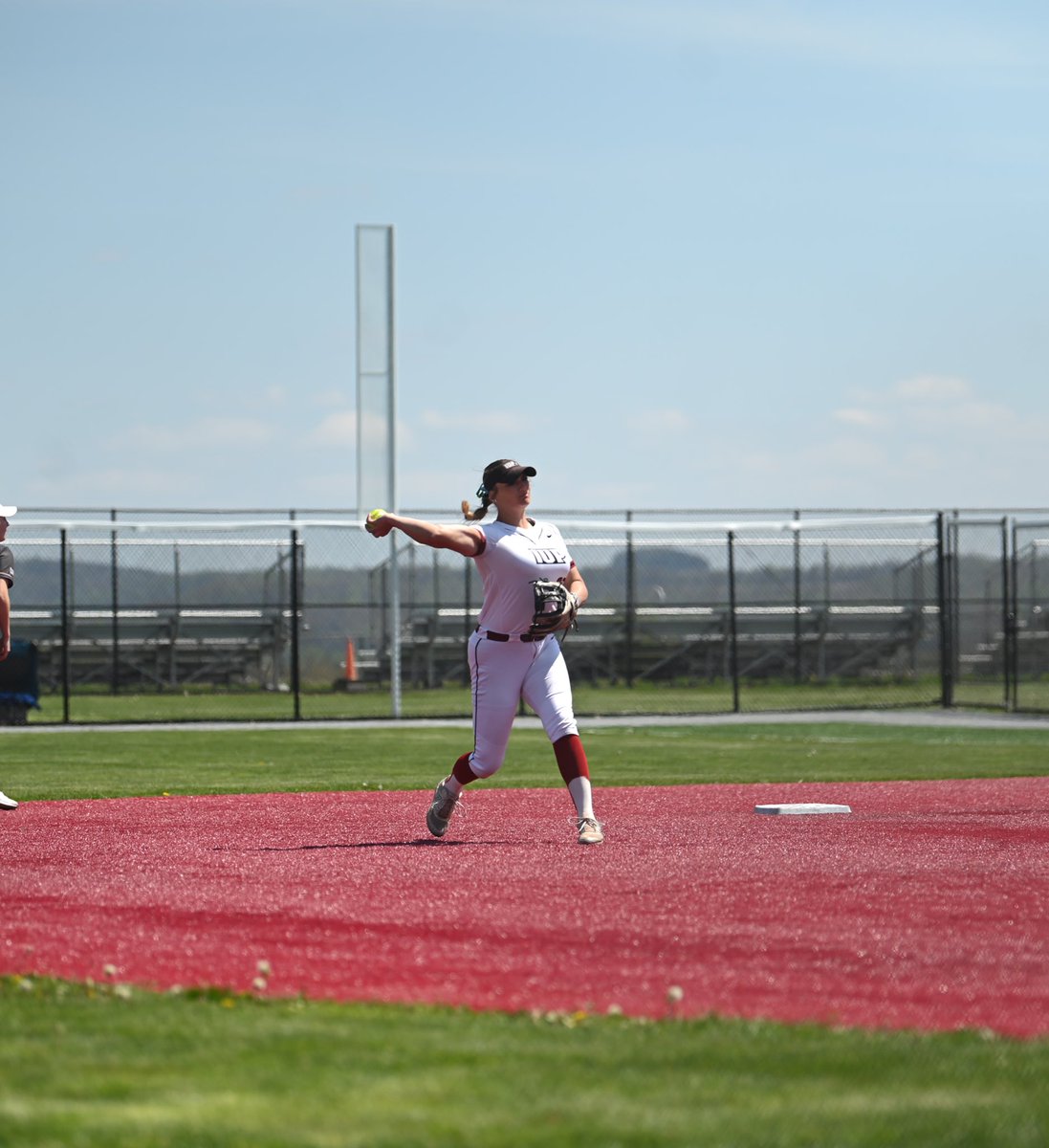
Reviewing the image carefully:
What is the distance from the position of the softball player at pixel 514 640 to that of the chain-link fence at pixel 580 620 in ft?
60.2

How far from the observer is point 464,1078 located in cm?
450

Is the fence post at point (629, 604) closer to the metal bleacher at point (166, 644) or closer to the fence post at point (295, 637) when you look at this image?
the metal bleacher at point (166, 644)

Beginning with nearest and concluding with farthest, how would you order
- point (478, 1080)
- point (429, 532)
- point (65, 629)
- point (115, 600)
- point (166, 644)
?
1. point (478, 1080)
2. point (429, 532)
3. point (65, 629)
4. point (115, 600)
5. point (166, 644)

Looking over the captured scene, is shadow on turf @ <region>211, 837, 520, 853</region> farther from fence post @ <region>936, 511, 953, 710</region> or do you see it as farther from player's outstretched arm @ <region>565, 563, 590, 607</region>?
fence post @ <region>936, 511, 953, 710</region>

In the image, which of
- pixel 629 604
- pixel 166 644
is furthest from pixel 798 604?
pixel 166 644

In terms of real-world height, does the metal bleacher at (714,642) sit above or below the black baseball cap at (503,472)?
below

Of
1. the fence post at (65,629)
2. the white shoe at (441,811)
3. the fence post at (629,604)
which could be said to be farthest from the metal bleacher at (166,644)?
the white shoe at (441,811)

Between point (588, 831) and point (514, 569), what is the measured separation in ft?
4.74

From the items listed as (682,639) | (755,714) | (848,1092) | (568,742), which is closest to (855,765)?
(568,742)

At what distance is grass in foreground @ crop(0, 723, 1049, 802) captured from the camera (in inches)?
596

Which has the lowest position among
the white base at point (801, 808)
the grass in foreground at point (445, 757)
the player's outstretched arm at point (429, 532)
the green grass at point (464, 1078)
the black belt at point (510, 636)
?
the grass in foreground at point (445, 757)

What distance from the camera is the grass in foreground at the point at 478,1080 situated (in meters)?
3.98

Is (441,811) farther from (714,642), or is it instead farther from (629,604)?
(714,642)

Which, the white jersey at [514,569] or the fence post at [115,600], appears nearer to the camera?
the white jersey at [514,569]
